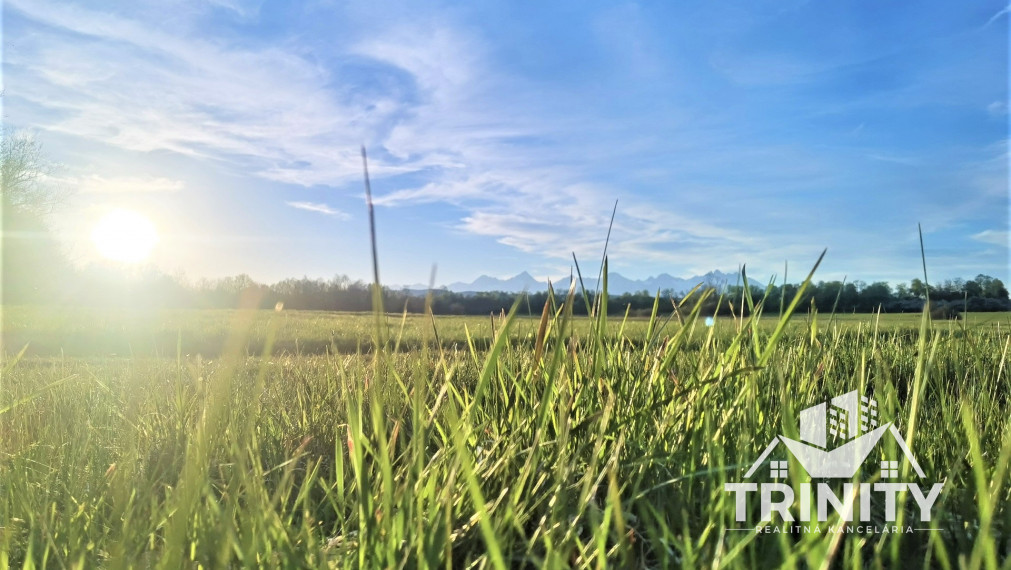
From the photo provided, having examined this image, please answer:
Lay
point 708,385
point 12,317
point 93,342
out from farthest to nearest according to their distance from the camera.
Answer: point 12,317
point 93,342
point 708,385

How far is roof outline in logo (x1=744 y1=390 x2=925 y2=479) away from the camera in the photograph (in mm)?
1361

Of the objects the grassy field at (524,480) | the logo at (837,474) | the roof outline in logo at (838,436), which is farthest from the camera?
the roof outline in logo at (838,436)

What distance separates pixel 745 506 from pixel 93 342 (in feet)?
42.0

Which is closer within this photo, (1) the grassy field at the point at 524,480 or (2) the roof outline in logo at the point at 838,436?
(1) the grassy field at the point at 524,480

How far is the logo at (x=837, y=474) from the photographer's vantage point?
1.14 m

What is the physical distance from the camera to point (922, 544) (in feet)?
3.72

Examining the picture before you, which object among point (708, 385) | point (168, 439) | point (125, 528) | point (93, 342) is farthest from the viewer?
point (93, 342)

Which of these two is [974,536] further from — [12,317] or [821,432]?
[12,317]

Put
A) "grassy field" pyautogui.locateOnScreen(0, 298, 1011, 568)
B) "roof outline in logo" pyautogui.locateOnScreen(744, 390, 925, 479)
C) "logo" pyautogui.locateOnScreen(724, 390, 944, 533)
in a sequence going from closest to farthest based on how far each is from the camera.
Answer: "grassy field" pyautogui.locateOnScreen(0, 298, 1011, 568) → "logo" pyautogui.locateOnScreen(724, 390, 944, 533) → "roof outline in logo" pyautogui.locateOnScreen(744, 390, 925, 479)

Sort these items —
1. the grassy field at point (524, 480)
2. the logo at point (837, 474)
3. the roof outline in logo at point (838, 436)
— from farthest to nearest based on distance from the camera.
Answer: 1. the roof outline in logo at point (838, 436)
2. the logo at point (837, 474)
3. the grassy field at point (524, 480)

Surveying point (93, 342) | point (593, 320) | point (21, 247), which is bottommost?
point (93, 342)

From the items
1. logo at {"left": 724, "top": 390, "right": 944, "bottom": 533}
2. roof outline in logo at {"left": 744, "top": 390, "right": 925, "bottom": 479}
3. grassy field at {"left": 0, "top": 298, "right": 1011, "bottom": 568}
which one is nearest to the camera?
grassy field at {"left": 0, "top": 298, "right": 1011, "bottom": 568}

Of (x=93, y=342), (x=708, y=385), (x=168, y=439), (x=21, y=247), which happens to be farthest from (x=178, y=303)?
(x=708, y=385)

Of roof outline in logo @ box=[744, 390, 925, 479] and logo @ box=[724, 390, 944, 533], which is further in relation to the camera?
roof outline in logo @ box=[744, 390, 925, 479]
